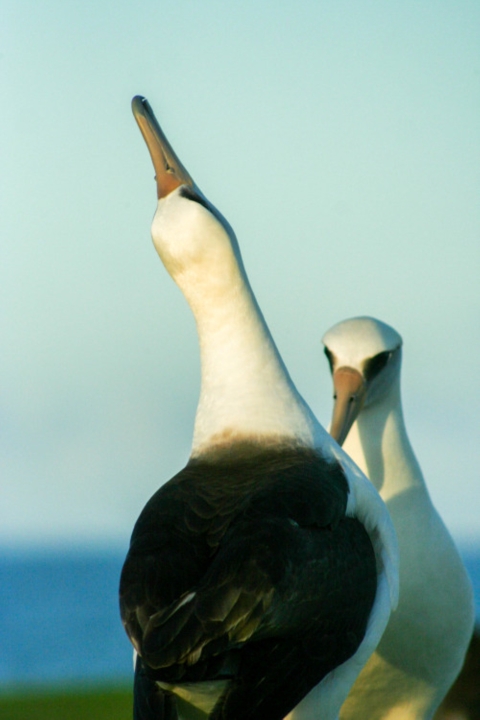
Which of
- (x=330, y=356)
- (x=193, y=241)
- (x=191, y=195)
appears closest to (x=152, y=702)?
(x=193, y=241)

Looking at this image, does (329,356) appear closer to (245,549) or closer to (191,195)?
(191,195)

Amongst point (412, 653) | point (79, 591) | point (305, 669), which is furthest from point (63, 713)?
point (79, 591)

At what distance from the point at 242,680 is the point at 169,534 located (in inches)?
19.7

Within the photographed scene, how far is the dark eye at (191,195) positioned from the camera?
4.06 meters

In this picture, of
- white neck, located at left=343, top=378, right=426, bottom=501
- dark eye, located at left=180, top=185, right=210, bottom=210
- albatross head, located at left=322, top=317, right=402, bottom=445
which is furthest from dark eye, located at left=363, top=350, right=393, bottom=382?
dark eye, located at left=180, top=185, right=210, bottom=210

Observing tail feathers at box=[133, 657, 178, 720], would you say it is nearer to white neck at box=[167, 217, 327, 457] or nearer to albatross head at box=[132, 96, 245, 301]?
white neck at box=[167, 217, 327, 457]

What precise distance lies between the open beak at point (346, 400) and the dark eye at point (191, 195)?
46.2 inches

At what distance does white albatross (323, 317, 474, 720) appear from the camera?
4316mm

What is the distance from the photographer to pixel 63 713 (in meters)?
8.44

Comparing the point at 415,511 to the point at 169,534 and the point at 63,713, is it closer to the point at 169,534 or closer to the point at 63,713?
the point at 169,534

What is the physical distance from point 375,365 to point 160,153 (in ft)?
4.48

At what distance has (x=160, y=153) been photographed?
4.37 m

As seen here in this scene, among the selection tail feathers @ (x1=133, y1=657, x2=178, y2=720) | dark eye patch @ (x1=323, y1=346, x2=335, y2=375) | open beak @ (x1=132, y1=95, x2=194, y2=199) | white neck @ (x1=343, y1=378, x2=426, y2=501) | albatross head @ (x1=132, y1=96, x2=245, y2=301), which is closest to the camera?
tail feathers @ (x1=133, y1=657, x2=178, y2=720)

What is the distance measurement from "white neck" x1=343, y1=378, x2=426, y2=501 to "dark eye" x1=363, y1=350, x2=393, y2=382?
0.17 metres
